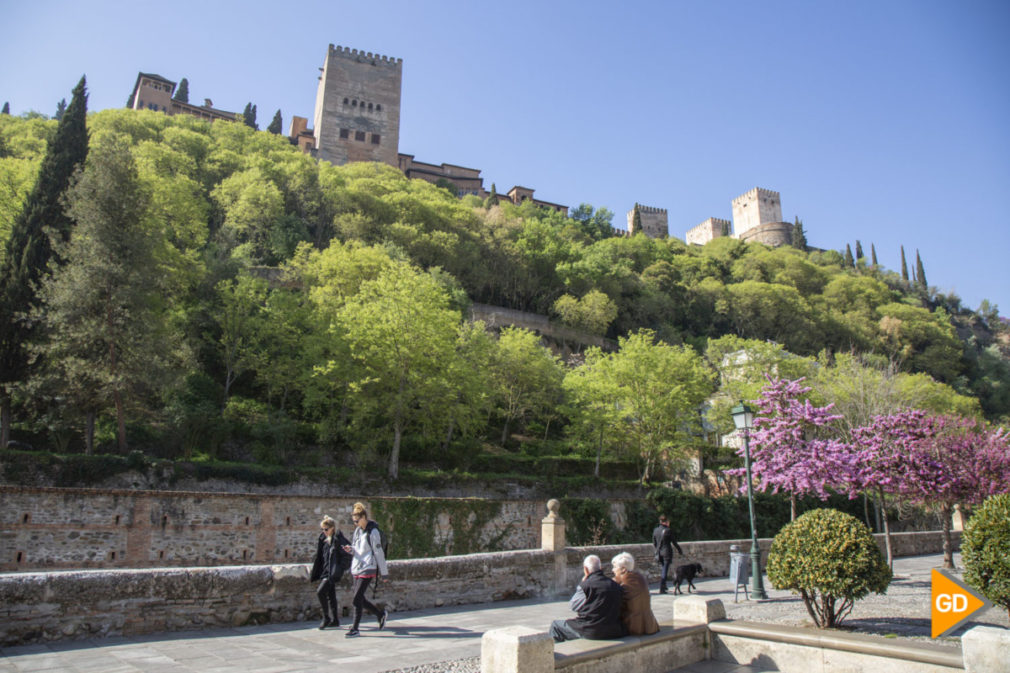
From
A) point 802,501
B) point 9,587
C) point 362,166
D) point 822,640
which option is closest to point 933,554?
point 802,501

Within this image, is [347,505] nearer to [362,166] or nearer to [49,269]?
[49,269]

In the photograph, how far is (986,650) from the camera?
5.20 meters

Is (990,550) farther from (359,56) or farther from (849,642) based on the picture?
(359,56)

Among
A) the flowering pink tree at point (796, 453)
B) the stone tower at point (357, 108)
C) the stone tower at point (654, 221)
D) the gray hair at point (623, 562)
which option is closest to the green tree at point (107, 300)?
the gray hair at point (623, 562)

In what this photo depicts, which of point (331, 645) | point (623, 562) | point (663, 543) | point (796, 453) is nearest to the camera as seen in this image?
point (623, 562)

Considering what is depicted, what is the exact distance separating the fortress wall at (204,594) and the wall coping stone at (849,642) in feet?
16.3

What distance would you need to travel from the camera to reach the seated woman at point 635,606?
6.45 m

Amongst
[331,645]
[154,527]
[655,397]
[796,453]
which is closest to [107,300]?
[154,527]

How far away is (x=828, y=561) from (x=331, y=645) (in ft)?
19.8

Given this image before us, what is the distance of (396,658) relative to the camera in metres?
6.73

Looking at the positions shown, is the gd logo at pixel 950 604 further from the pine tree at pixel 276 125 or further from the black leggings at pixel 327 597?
the pine tree at pixel 276 125

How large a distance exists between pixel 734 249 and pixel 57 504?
8473 centimetres

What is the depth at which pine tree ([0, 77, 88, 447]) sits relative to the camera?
21.9 metres

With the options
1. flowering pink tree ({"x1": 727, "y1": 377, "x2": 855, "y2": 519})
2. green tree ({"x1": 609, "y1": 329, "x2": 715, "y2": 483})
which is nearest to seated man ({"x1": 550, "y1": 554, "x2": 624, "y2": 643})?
flowering pink tree ({"x1": 727, "y1": 377, "x2": 855, "y2": 519})
